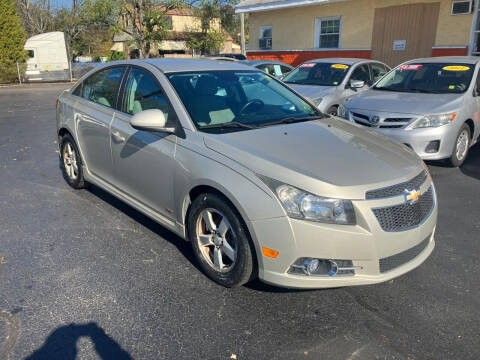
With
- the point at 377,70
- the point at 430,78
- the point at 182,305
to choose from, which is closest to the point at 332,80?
the point at 377,70

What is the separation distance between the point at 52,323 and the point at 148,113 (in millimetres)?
1664

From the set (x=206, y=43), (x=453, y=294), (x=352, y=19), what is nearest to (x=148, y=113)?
(x=453, y=294)

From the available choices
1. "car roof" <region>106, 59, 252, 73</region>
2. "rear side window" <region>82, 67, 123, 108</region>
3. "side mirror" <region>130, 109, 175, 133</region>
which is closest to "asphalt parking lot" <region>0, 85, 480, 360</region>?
"side mirror" <region>130, 109, 175, 133</region>

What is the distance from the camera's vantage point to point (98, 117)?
14.2 ft

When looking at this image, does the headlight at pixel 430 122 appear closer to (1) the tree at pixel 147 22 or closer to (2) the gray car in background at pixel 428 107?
(2) the gray car in background at pixel 428 107

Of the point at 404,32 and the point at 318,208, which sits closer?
the point at 318,208

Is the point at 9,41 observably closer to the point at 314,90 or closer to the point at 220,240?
the point at 314,90

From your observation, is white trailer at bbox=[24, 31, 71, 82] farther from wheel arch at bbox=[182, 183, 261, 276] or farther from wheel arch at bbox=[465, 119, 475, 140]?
wheel arch at bbox=[182, 183, 261, 276]

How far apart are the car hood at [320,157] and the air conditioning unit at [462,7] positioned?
1180 cm

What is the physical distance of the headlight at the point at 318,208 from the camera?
8.70 ft

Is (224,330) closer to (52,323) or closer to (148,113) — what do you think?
(52,323)

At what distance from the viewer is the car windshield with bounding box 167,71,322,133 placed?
3.49 meters

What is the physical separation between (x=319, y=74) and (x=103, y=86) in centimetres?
597

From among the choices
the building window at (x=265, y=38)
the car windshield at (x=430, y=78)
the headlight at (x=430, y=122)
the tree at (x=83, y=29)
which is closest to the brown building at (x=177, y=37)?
the tree at (x=83, y=29)
